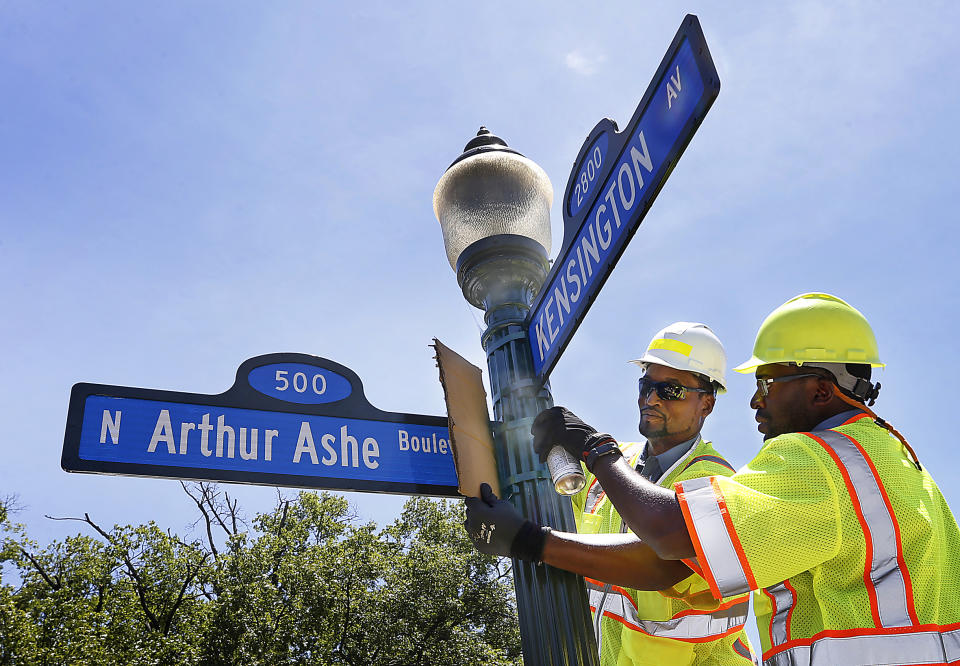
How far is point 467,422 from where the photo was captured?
2367mm

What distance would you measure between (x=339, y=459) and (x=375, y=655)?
1672 centimetres

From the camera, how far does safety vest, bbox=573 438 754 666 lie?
7.17 feet

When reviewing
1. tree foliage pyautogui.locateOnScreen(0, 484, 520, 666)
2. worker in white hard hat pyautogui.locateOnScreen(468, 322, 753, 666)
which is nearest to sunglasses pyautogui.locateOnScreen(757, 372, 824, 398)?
worker in white hard hat pyautogui.locateOnScreen(468, 322, 753, 666)

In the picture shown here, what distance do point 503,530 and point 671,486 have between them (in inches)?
25.5

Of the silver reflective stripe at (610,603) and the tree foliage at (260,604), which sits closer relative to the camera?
the silver reflective stripe at (610,603)

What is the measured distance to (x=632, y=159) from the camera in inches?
84.0

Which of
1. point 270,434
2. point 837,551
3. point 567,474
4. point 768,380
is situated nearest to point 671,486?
point 567,474

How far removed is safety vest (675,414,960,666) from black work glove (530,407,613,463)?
0.54 meters

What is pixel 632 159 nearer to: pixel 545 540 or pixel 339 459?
pixel 545 540

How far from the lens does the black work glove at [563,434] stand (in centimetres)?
209

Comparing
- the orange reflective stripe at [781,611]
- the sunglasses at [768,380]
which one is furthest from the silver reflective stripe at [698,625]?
the sunglasses at [768,380]

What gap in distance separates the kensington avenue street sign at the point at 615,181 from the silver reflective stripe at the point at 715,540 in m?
0.84

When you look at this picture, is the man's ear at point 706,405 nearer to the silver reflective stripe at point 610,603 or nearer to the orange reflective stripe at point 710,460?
the orange reflective stripe at point 710,460

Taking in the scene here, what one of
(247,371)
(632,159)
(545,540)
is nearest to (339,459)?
(247,371)
